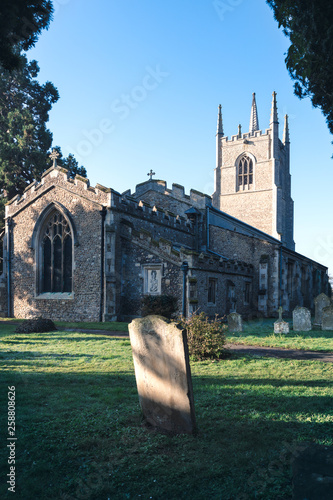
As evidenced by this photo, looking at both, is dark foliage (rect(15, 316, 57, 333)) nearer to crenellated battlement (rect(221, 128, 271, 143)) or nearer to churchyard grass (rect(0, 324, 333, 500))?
churchyard grass (rect(0, 324, 333, 500))

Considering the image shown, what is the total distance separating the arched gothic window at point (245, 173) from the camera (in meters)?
45.1

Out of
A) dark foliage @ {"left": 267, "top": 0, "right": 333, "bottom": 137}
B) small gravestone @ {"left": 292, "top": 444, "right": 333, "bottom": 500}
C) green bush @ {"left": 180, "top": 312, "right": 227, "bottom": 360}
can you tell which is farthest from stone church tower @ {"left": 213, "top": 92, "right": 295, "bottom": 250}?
small gravestone @ {"left": 292, "top": 444, "right": 333, "bottom": 500}

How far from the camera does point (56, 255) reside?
20.6 m

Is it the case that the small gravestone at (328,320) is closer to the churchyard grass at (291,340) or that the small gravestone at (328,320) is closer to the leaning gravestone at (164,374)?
the churchyard grass at (291,340)

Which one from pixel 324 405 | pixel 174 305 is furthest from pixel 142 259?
pixel 324 405

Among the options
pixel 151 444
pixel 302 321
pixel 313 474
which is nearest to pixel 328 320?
pixel 302 321

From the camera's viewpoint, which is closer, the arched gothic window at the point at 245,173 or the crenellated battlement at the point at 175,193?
the crenellated battlement at the point at 175,193

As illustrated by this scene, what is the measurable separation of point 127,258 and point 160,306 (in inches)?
158

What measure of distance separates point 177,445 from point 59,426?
5.05ft

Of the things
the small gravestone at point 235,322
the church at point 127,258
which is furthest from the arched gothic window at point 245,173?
the small gravestone at point 235,322

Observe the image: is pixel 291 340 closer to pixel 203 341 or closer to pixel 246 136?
pixel 203 341

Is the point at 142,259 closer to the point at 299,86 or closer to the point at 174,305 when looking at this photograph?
the point at 174,305

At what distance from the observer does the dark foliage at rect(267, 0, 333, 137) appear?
6152 millimetres

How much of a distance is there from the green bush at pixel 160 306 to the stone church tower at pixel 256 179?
92.3 feet
